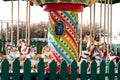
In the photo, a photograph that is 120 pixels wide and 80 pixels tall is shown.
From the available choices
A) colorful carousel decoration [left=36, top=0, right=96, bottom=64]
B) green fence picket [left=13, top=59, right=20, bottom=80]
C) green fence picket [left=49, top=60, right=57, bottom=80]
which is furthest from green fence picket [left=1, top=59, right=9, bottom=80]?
colorful carousel decoration [left=36, top=0, right=96, bottom=64]

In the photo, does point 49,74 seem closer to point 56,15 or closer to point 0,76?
point 0,76

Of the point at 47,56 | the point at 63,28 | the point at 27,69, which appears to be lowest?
the point at 47,56

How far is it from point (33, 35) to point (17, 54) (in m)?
56.3

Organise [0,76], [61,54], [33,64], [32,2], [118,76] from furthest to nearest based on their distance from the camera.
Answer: [33,64]
[32,2]
[61,54]
[118,76]
[0,76]

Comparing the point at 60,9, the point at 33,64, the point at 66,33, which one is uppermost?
the point at 60,9

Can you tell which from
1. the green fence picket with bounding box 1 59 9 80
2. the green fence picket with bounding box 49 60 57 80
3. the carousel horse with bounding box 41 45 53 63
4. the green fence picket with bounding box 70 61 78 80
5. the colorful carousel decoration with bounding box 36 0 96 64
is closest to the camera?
the green fence picket with bounding box 1 59 9 80

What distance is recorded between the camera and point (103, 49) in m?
13.7

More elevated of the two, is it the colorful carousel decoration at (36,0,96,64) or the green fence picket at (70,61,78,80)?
the colorful carousel decoration at (36,0,96,64)

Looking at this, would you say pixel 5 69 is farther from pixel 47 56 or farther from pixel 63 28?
pixel 47 56

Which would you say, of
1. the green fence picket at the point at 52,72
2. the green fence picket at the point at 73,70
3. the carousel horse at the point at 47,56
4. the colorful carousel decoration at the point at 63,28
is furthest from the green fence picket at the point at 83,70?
the carousel horse at the point at 47,56

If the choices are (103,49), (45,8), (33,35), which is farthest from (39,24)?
(45,8)

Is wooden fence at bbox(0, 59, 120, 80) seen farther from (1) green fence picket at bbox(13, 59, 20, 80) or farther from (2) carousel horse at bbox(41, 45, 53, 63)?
(2) carousel horse at bbox(41, 45, 53, 63)

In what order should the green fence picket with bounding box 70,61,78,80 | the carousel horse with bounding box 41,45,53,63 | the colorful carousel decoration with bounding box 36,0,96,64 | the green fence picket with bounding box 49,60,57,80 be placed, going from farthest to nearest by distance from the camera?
the carousel horse with bounding box 41,45,53,63
the colorful carousel decoration with bounding box 36,0,96,64
the green fence picket with bounding box 70,61,78,80
the green fence picket with bounding box 49,60,57,80

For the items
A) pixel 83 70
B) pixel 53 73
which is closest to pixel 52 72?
pixel 53 73
